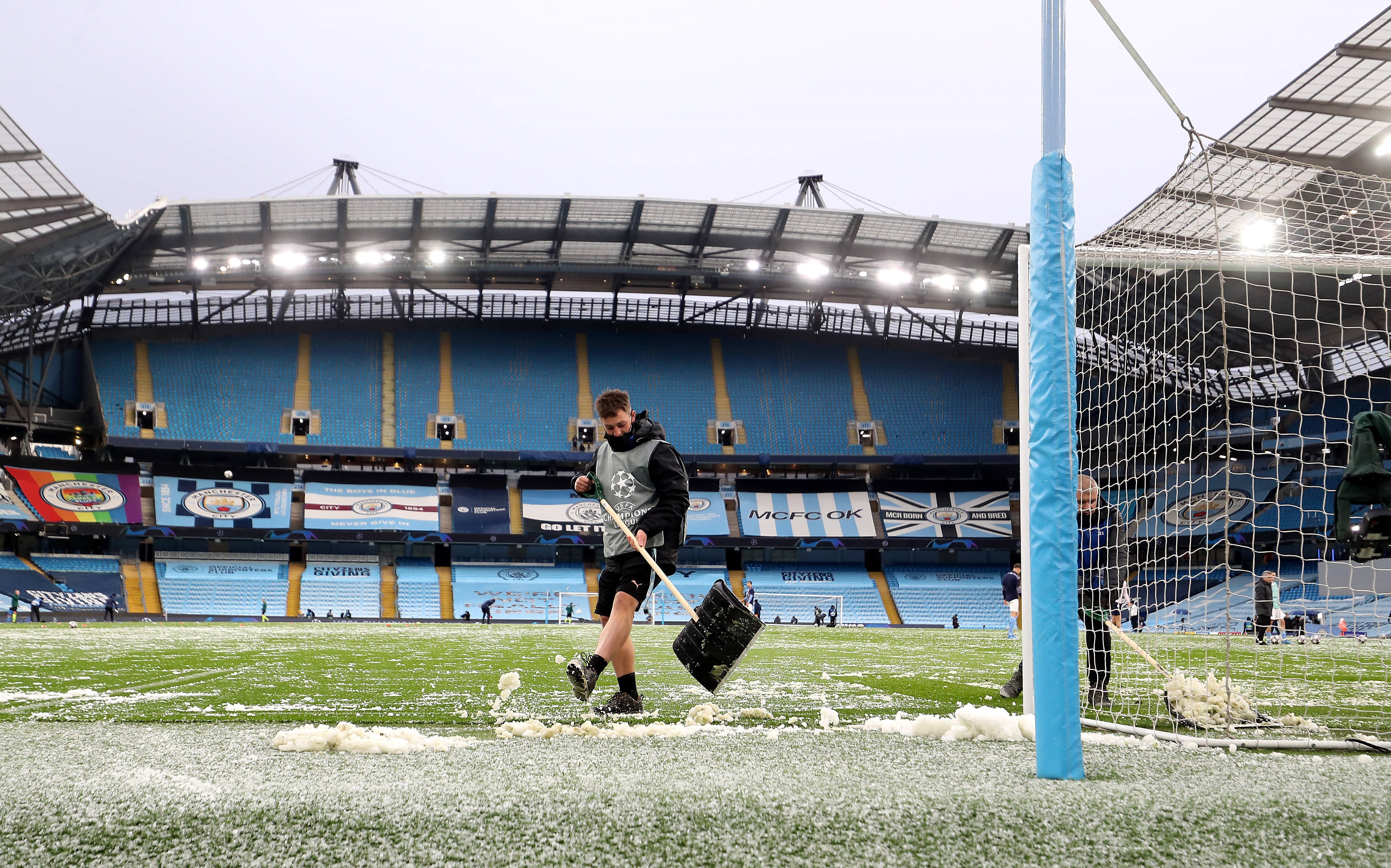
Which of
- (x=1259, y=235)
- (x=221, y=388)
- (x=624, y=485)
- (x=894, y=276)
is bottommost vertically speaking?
(x=624, y=485)

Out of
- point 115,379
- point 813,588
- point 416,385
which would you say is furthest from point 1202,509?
point 115,379

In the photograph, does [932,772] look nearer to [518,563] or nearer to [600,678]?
[600,678]

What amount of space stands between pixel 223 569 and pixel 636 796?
1443 inches

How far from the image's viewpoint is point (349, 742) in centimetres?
275

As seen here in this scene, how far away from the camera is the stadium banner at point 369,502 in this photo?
1380 inches

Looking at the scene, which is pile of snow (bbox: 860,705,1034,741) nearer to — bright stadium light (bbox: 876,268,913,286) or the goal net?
the goal net

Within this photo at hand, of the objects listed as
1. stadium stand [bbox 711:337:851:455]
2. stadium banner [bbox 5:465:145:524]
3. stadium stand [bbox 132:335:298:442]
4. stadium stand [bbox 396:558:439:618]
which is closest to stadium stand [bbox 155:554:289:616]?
stadium banner [bbox 5:465:145:524]

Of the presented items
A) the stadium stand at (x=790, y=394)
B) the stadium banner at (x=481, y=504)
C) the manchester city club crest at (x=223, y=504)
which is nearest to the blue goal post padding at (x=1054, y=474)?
the stadium banner at (x=481, y=504)

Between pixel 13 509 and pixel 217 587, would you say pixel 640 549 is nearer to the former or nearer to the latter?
pixel 217 587

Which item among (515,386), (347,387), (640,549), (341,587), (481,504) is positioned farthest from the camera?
(515,386)

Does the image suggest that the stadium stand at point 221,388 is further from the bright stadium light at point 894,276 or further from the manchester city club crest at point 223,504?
the bright stadium light at point 894,276

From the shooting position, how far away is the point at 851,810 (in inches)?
68.1

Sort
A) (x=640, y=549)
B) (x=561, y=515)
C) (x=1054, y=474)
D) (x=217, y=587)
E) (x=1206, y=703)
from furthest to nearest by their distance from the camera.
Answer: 1. (x=561, y=515)
2. (x=217, y=587)
3. (x=640, y=549)
4. (x=1206, y=703)
5. (x=1054, y=474)

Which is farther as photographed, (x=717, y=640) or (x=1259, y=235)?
(x=1259, y=235)
